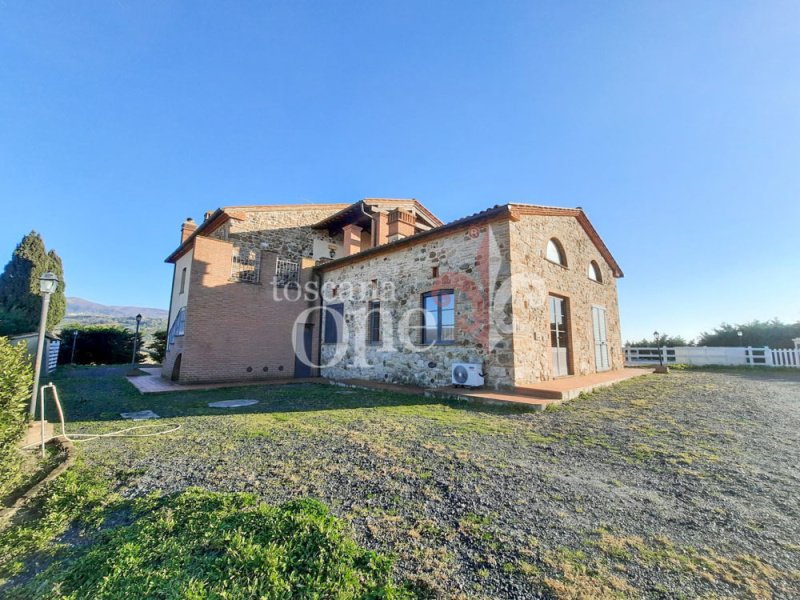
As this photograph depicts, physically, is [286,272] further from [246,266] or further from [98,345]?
[98,345]

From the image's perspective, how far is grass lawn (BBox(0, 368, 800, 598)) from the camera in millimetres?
1812

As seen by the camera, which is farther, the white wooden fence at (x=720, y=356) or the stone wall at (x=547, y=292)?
the white wooden fence at (x=720, y=356)

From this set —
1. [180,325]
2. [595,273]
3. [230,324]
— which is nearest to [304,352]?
[230,324]

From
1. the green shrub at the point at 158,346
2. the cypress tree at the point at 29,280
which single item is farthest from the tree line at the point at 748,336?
the cypress tree at the point at 29,280

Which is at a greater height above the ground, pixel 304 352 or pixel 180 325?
pixel 180 325

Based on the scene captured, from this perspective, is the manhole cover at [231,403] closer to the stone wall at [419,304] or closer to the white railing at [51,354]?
the stone wall at [419,304]

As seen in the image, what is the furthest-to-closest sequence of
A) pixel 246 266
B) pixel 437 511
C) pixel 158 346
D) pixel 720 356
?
pixel 158 346, pixel 720 356, pixel 246 266, pixel 437 511

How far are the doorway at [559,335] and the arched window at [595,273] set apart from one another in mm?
3291

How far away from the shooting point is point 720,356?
17.1 metres

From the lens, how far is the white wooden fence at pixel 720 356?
15.2 m

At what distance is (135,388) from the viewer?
31.2 ft

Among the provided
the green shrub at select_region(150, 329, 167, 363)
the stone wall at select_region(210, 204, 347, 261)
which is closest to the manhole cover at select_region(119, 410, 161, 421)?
the stone wall at select_region(210, 204, 347, 261)

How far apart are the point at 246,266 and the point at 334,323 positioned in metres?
3.87

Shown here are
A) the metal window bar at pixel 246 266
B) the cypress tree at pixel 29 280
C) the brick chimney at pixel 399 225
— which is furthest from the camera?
the cypress tree at pixel 29 280
